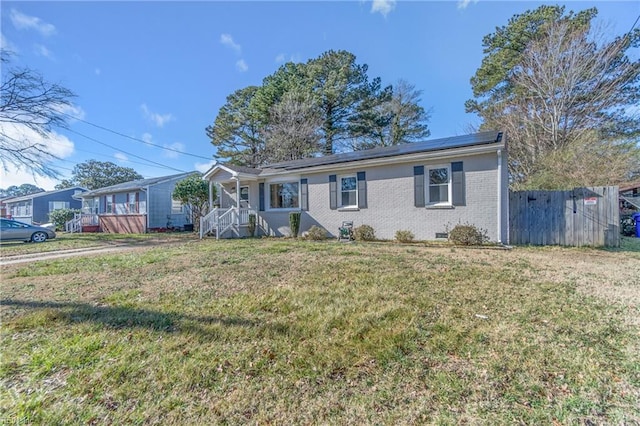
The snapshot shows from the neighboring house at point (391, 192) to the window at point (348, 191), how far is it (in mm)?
42

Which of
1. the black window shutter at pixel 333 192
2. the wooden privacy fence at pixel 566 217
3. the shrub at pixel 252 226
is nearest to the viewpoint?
the wooden privacy fence at pixel 566 217

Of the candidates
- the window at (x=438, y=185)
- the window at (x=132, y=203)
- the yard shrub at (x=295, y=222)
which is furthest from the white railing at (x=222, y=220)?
the window at (x=132, y=203)

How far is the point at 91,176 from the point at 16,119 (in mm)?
40673

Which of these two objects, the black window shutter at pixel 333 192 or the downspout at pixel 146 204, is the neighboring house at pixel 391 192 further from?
the downspout at pixel 146 204

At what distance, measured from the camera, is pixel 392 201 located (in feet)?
34.0

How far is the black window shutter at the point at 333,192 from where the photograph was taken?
11617mm

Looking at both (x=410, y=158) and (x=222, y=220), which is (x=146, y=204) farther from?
(x=410, y=158)

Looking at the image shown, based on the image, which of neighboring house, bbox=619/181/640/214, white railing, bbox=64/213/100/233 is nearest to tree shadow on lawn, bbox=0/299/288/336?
neighboring house, bbox=619/181/640/214

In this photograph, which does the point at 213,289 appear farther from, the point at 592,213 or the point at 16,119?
the point at 16,119

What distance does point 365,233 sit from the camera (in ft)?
34.2

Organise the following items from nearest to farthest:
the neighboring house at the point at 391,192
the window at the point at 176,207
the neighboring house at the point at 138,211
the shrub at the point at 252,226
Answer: the neighboring house at the point at 391,192
the shrub at the point at 252,226
the neighboring house at the point at 138,211
the window at the point at 176,207

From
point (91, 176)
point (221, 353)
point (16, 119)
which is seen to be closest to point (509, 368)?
point (221, 353)

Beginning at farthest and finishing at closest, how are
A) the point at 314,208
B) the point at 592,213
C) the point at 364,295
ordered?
the point at 314,208
the point at 592,213
the point at 364,295

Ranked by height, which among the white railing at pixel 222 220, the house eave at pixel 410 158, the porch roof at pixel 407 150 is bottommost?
the white railing at pixel 222 220
